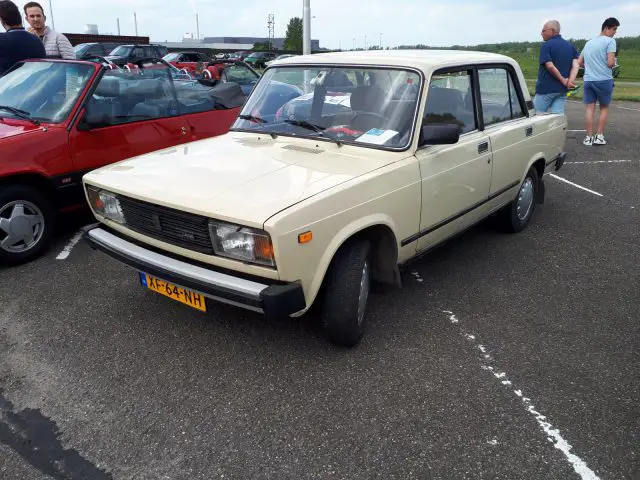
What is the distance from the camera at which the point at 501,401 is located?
9.07 ft

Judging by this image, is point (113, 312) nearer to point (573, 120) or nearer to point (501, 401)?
point (501, 401)

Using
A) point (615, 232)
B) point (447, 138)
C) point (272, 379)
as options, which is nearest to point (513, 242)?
point (615, 232)

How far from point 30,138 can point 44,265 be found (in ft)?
3.48

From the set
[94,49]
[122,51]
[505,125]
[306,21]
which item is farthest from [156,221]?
[94,49]

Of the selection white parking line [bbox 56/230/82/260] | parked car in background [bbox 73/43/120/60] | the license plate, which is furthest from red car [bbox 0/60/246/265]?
parked car in background [bbox 73/43/120/60]

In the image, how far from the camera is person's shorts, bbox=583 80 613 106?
28.6 ft

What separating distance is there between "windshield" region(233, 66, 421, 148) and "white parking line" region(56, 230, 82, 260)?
1976 mm

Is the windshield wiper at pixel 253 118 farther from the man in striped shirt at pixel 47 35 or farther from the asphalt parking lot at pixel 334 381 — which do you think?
the man in striped shirt at pixel 47 35

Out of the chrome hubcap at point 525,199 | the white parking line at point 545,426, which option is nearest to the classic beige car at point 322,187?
the chrome hubcap at point 525,199

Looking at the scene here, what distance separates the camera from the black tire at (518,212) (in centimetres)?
500

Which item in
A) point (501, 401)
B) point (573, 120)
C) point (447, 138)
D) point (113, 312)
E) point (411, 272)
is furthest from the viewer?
point (573, 120)

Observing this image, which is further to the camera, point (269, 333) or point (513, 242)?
point (513, 242)

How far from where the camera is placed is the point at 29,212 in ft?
14.6

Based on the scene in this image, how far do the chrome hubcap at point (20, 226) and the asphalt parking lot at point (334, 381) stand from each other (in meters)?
0.20
